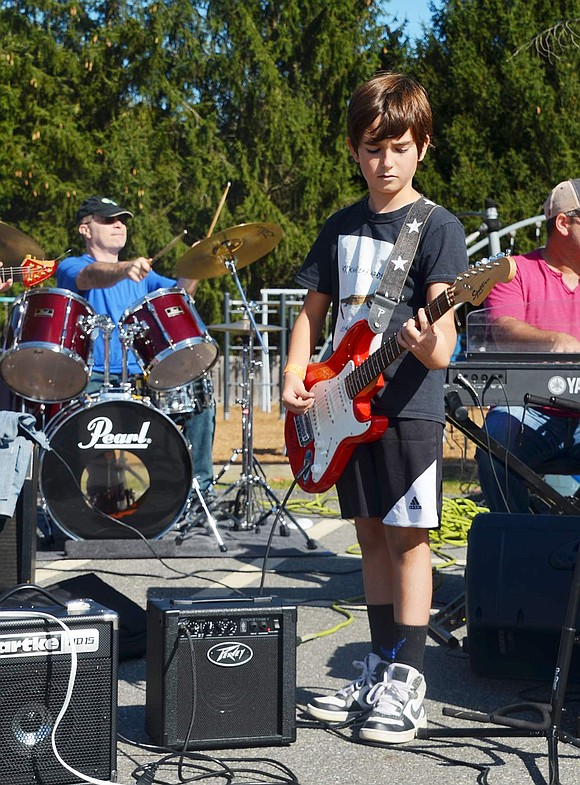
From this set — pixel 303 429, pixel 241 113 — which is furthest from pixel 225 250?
pixel 241 113

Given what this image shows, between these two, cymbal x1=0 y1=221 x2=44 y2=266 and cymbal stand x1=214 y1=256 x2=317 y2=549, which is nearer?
cymbal x1=0 y1=221 x2=44 y2=266

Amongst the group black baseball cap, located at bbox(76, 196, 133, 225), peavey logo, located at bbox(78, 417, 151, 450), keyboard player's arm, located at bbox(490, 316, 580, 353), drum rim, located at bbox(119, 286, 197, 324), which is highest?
black baseball cap, located at bbox(76, 196, 133, 225)

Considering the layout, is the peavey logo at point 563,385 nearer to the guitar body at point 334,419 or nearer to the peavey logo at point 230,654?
the guitar body at point 334,419

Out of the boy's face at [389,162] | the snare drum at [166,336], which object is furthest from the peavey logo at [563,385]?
the snare drum at [166,336]

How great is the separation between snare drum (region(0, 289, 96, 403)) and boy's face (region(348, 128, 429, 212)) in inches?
127

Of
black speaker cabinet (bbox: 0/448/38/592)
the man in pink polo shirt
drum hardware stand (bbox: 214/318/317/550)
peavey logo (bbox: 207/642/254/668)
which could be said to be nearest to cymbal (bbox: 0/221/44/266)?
drum hardware stand (bbox: 214/318/317/550)

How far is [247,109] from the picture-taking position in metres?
23.9

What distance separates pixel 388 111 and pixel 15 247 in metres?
3.66

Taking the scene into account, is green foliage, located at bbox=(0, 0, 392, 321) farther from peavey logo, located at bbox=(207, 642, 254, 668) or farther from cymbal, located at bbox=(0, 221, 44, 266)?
peavey logo, located at bbox=(207, 642, 254, 668)

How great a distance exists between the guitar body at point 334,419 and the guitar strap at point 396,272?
3.5 inches

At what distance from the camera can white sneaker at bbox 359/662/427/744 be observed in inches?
123

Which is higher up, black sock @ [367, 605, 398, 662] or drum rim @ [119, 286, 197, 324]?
drum rim @ [119, 286, 197, 324]

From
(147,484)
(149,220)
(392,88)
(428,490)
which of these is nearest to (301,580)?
(147,484)

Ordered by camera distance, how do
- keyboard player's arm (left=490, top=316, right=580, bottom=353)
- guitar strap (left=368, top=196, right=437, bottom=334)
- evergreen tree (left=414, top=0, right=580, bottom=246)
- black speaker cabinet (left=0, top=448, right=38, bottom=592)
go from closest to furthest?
guitar strap (left=368, top=196, right=437, bottom=334) < keyboard player's arm (left=490, top=316, right=580, bottom=353) < black speaker cabinet (left=0, top=448, right=38, bottom=592) < evergreen tree (left=414, top=0, right=580, bottom=246)
